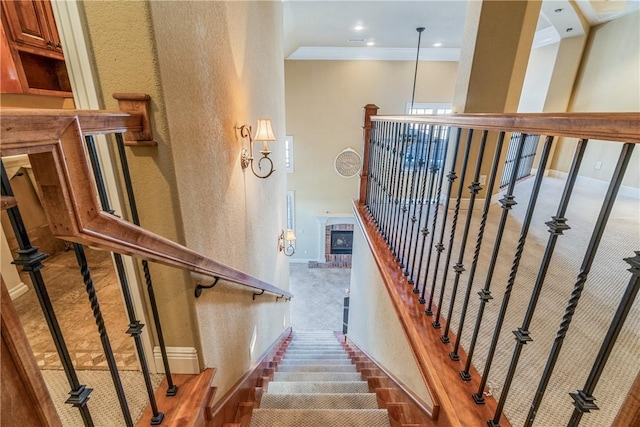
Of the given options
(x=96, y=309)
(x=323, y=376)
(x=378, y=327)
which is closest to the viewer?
(x=96, y=309)

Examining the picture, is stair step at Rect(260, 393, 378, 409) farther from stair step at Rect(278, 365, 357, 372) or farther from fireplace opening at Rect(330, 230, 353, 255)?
fireplace opening at Rect(330, 230, 353, 255)

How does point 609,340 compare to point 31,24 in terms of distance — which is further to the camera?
point 31,24

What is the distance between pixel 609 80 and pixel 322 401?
597 centimetres

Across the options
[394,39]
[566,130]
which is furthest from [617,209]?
[394,39]

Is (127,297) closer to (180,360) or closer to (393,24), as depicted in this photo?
(180,360)

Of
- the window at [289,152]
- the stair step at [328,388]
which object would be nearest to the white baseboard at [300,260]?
the window at [289,152]

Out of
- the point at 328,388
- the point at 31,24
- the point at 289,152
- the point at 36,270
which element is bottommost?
the point at 328,388

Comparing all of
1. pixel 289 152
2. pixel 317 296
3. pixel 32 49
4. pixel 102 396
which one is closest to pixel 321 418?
pixel 102 396

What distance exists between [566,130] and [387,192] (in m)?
1.74

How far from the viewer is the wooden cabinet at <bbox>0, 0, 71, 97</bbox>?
1747 mm

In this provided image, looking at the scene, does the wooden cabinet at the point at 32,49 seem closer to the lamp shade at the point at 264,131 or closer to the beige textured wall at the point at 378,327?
the lamp shade at the point at 264,131

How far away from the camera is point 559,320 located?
1.44 meters

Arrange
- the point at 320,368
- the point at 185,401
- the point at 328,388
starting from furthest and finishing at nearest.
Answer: the point at 320,368
the point at 328,388
the point at 185,401

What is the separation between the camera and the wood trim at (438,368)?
1.02m
